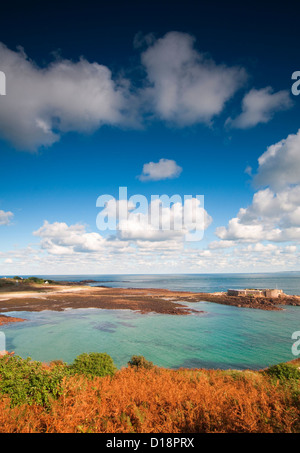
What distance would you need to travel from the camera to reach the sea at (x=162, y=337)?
78.0 feet

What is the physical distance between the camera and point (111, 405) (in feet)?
26.3

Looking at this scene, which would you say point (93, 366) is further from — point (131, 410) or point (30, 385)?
point (131, 410)

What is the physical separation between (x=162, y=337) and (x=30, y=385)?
25.6 meters

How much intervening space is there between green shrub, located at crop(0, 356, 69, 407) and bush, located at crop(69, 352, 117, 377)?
4.41 metres

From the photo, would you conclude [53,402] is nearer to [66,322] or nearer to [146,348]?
[146,348]

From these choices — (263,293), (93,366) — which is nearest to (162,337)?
(93,366)

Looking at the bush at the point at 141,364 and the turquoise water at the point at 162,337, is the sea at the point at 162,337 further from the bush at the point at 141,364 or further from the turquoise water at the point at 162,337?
the bush at the point at 141,364

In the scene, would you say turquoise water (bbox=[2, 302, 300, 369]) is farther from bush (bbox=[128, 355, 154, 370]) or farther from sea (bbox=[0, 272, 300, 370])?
bush (bbox=[128, 355, 154, 370])

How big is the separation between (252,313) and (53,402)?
5409 centimetres

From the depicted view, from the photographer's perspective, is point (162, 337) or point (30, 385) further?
point (162, 337)

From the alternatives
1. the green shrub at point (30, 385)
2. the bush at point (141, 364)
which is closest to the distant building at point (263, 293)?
the bush at point (141, 364)

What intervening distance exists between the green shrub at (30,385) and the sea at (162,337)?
14204mm

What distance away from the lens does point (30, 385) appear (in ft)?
27.9
